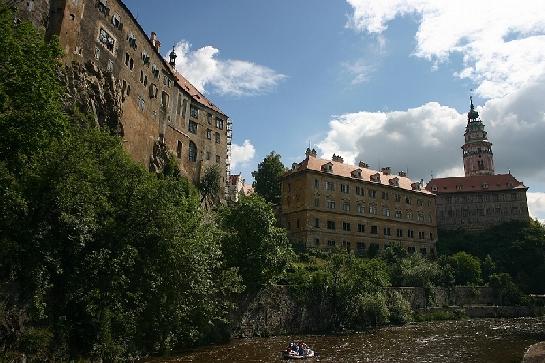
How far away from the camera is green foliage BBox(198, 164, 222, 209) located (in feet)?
199

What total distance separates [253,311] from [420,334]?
1612cm

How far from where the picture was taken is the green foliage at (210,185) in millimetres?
60522

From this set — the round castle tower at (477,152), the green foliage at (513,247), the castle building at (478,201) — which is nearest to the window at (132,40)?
the green foliage at (513,247)

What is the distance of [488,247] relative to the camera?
85312 mm

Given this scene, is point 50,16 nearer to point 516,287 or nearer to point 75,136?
point 75,136

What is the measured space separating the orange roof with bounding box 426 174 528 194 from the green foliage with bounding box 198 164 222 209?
5954cm

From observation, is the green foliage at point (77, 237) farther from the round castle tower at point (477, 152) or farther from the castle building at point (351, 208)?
the round castle tower at point (477, 152)

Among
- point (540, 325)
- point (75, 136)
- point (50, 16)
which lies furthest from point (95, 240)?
point (540, 325)

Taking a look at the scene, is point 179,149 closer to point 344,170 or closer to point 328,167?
point 328,167

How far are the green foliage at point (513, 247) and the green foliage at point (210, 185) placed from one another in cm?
4529

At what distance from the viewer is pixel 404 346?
3391 cm

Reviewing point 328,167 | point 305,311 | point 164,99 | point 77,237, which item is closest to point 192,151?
point 164,99

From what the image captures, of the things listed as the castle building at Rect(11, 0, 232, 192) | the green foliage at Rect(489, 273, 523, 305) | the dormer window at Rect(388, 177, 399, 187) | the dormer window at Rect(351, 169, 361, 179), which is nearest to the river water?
the green foliage at Rect(489, 273, 523, 305)

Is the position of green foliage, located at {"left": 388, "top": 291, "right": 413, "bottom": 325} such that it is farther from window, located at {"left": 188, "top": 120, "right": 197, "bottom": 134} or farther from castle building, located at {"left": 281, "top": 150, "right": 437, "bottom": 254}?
window, located at {"left": 188, "top": 120, "right": 197, "bottom": 134}
